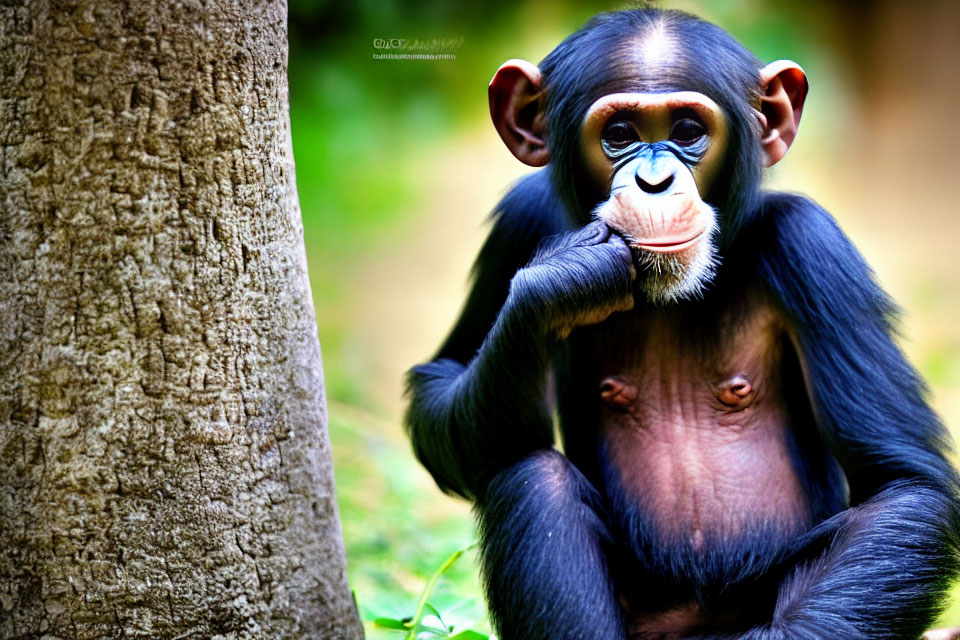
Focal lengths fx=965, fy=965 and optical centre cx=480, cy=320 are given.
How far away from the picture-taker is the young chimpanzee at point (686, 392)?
9.02 ft

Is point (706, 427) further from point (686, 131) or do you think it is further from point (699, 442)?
point (686, 131)

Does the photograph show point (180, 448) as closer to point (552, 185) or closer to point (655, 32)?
point (552, 185)

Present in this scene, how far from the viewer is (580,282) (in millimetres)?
2779

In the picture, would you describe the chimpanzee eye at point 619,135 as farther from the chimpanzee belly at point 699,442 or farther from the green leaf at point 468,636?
the green leaf at point 468,636

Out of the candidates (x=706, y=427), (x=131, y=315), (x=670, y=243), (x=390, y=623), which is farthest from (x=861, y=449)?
(x=131, y=315)

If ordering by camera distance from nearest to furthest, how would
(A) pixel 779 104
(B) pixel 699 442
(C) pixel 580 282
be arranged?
(C) pixel 580 282
(A) pixel 779 104
(B) pixel 699 442

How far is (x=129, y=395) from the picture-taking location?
2596 millimetres

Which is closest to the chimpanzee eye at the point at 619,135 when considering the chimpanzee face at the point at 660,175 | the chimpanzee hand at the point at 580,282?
the chimpanzee face at the point at 660,175

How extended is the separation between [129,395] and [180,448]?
20 cm

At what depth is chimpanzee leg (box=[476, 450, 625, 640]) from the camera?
2.79 m

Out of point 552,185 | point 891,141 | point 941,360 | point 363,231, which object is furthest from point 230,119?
point 891,141

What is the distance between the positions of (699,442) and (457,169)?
5.05 metres

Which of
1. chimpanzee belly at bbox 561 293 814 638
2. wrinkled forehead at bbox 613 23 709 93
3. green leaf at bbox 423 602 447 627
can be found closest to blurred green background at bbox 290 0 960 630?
green leaf at bbox 423 602 447 627

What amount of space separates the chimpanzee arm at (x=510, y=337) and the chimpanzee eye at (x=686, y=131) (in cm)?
34
